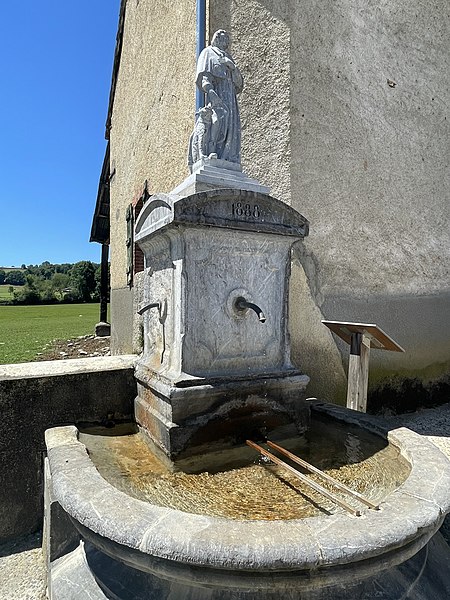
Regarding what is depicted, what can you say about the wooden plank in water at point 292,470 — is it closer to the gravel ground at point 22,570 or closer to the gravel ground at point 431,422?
the gravel ground at point 22,570

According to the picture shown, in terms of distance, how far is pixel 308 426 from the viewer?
2.52 metres

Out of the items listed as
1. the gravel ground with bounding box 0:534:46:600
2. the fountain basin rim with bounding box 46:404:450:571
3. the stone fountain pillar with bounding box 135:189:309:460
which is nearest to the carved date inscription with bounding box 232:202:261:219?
the stone fountain pillar with bounding box 135:189:309:460

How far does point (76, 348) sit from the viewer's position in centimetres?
1045

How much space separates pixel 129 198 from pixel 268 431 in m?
6.19

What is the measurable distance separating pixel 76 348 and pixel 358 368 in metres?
9.00

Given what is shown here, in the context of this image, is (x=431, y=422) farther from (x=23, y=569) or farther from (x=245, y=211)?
(x=23, y=569)

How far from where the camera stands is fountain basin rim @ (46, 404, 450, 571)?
1153 millimetres

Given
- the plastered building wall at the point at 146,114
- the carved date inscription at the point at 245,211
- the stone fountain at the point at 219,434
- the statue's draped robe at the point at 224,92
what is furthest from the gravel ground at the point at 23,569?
the plastered building wall at the point at 146,114

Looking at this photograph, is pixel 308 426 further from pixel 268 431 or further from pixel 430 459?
pixel 430 459

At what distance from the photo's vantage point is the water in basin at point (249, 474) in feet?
5.40

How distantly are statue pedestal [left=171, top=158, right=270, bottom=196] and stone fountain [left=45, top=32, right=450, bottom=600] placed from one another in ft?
0.03

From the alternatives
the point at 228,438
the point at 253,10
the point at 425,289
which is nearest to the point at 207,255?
the point at 228,438

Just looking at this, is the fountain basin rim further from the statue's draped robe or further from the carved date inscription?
Result: the statue's draped robe

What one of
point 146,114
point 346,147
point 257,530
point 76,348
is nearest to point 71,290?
point 76,348
